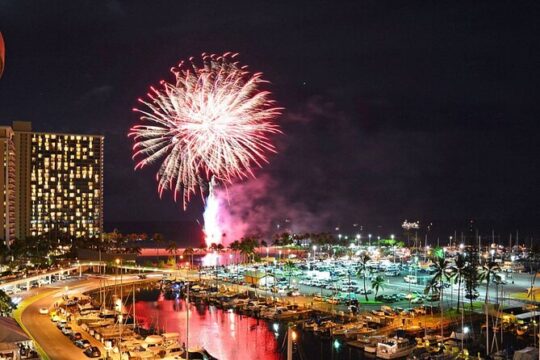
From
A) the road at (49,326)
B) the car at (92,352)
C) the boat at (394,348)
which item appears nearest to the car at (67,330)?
the road at (49,326)

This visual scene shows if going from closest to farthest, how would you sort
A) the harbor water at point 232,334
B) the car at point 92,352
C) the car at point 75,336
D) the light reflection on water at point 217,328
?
the car at point 92,352 → the car at point 75,336 → the harbor water at point 232,334 → the light reflection on water at point 217,328

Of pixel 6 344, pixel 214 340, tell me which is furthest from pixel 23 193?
pixel 6 344

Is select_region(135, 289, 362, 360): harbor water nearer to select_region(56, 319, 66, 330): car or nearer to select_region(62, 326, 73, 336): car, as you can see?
select_region(56, 319, 66, 330): car

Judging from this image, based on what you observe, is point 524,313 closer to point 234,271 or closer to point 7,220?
point 234,271

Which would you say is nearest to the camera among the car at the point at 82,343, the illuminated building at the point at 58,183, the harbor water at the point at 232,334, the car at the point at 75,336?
the car at the point at 82,343

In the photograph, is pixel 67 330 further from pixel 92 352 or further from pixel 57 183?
pixel 57 183

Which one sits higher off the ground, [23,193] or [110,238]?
[23,193]

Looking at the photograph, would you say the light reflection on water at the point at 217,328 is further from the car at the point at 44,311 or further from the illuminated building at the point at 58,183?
the illuminated building at the point at 58,183
